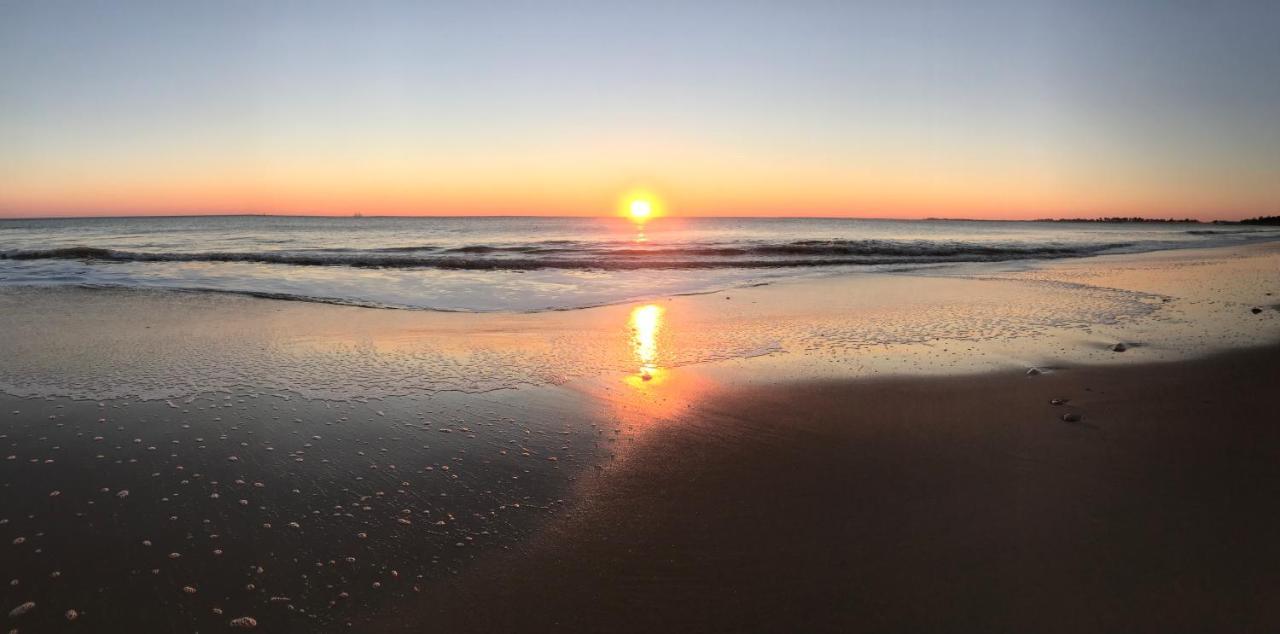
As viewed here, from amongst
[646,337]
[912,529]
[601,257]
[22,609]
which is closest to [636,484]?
[912,529]

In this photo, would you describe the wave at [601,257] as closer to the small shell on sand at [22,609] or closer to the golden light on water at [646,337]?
the golden light on water at [646,337]

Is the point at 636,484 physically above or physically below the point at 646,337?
below

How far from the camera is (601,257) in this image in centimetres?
2614

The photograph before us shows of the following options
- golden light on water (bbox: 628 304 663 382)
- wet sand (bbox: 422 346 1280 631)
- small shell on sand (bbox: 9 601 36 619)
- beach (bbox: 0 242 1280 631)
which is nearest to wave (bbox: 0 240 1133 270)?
golden light on water (bbox: 628 304 663 382)

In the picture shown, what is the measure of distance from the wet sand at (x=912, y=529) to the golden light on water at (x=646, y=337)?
1542mm

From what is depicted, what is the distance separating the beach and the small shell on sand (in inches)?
0.6

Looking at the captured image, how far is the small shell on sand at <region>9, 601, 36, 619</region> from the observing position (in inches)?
106

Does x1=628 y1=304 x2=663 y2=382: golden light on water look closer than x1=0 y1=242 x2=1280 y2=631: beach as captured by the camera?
No

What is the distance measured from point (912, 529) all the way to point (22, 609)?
3.91 meters

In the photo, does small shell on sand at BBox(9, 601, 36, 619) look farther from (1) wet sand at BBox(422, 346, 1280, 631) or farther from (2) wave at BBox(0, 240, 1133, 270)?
(2) wave at BBox(0, 240, 1133, 270)

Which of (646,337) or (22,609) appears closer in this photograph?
(22,609)

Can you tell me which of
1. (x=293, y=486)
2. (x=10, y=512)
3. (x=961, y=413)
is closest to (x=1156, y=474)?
(x=961, y=413)

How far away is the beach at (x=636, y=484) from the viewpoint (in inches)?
112

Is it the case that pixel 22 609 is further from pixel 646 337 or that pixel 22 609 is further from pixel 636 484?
pixel 646 337
